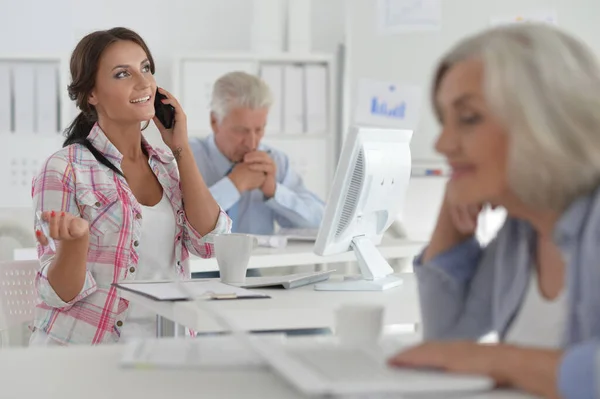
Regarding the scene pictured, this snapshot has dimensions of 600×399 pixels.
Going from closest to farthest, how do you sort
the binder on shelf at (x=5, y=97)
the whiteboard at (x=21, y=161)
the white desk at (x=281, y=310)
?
the white desk at (x=281, y=310)
the binder on shelf at (x=5, y=97)
the whiteboard at (x=21, y=161)

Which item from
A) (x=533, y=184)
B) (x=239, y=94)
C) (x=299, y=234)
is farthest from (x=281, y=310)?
(x=239, y=94)

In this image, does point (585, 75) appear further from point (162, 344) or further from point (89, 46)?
point (89, 46)

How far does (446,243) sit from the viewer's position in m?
1.45

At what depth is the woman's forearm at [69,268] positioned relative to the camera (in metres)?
2.11

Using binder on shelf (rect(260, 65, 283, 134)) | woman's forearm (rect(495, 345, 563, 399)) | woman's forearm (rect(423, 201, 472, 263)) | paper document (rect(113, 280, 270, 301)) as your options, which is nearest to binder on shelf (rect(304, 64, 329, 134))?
binder on shelf (rect(260, 65, 283, 134))

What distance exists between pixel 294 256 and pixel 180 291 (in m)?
1.15

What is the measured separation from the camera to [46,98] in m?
4.93

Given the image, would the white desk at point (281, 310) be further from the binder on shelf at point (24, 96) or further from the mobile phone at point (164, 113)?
the binder on shelf at point (24, 96)

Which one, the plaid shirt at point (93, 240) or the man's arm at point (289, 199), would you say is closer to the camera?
the plaid shirt at point (93, 240)

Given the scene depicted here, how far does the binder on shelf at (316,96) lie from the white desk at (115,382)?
12.4 feet

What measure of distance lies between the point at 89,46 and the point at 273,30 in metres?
2.77

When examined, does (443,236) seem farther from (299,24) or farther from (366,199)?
(299,24)

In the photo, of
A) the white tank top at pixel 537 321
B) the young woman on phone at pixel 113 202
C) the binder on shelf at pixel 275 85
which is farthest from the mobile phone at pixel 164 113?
the binder on shelf at pixel 275 85

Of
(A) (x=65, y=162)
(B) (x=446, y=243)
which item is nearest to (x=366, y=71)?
(A) (x=65, y=162)
